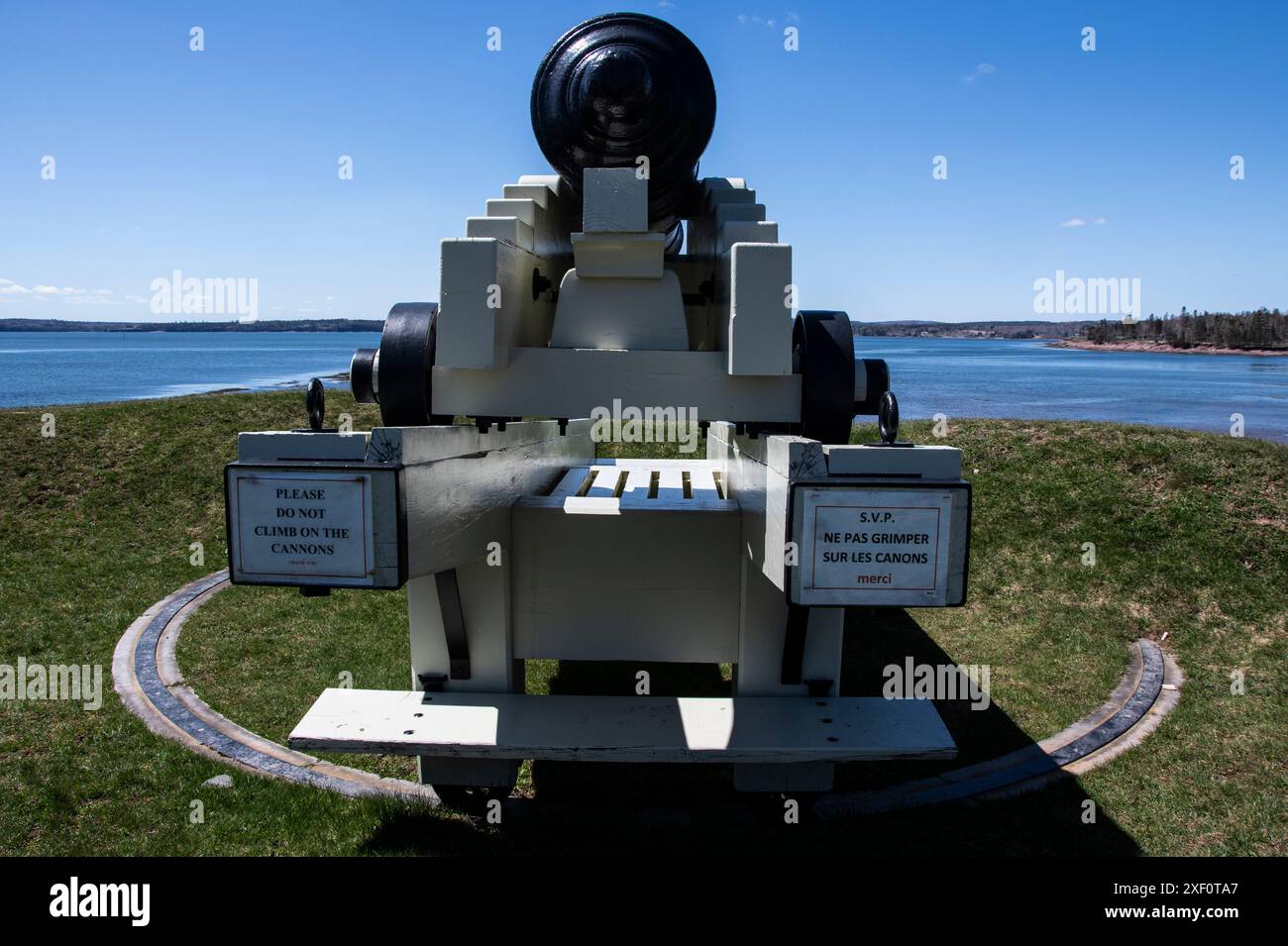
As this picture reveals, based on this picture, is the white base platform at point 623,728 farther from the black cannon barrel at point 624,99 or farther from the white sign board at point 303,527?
the black cannon barrel at point 624,99

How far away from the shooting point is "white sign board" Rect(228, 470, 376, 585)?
2.52 metres

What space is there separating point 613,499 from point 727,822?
5.04 ft

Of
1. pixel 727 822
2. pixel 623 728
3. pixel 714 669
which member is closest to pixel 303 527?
pixel 623 728

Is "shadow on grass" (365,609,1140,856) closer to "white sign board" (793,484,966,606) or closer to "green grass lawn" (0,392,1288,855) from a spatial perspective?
"green grass lawn" (0,392,1288,855)

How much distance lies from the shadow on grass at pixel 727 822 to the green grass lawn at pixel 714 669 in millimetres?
13

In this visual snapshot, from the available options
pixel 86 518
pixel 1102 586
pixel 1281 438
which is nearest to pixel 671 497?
pixel 1102 586

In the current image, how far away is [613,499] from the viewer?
13.5 feet

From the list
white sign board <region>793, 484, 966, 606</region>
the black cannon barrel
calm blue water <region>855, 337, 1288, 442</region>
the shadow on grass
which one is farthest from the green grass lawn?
calm blue water <region>855, 337, 1288, 442</region>

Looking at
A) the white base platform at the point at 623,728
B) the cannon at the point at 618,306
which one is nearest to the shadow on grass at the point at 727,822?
the white base platform at the point at 623,728

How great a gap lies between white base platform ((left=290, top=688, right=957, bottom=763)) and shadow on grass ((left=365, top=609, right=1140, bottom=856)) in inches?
18.4

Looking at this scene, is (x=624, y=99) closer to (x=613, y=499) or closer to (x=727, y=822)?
(x=613, y=499)

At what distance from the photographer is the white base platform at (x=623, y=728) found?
3025 mm

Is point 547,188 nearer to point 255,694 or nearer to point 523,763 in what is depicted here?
point 523,763
